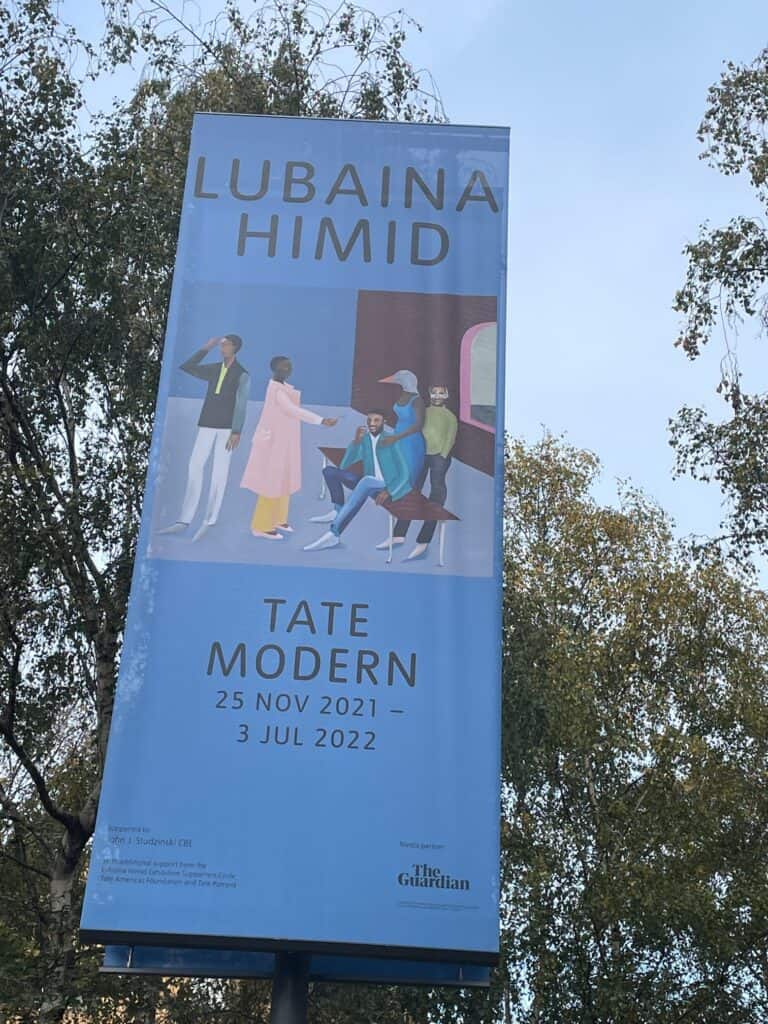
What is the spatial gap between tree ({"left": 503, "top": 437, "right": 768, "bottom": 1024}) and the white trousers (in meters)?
5.60

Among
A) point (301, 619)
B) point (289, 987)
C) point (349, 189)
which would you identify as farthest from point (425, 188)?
point (289, 987)

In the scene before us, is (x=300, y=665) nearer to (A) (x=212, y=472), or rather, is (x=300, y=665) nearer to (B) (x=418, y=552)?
(B) (x=418, y=552)

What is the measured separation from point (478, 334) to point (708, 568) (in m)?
8.35

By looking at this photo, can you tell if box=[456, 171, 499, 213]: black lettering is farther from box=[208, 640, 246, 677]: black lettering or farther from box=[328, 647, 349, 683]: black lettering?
box=[208, 640, 246, 677]: black lettering

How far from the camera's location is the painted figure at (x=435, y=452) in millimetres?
8445

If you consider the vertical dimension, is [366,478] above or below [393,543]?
above

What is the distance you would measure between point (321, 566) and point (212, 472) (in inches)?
42.2

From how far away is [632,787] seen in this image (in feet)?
50.6

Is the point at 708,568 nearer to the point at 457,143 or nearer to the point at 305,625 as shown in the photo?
the point at 457,143

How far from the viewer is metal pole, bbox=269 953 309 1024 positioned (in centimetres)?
741

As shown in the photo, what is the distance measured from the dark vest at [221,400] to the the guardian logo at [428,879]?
11.0 feet

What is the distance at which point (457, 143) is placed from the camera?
9742 mm

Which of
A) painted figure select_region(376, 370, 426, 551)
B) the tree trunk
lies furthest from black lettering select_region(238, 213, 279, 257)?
the tree trunk

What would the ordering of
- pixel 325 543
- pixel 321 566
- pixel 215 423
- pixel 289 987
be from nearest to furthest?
1. pixel 289 987
2. pixel 321 566
3. pixel 325 543
4. pixel 215 423
